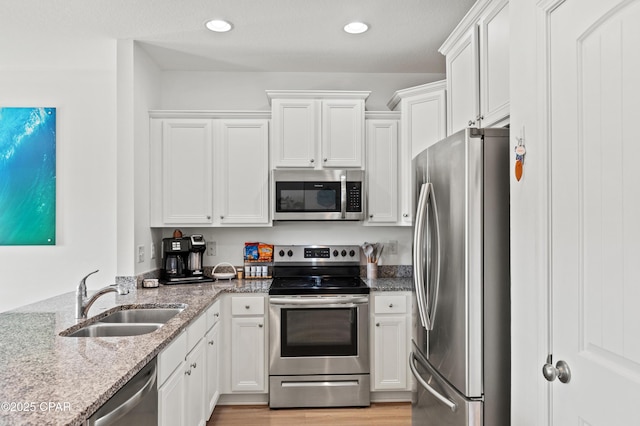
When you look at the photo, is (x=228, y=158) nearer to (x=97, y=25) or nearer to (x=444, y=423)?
(x=97, y=25)

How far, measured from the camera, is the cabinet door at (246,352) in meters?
3.07

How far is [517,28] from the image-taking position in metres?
1.54

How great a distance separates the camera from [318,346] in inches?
120

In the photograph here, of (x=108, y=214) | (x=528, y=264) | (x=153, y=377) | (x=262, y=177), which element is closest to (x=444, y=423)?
(x=528, y=264)

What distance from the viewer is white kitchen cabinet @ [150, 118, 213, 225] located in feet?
11.0

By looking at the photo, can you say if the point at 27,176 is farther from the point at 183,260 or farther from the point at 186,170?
the point at 183,260

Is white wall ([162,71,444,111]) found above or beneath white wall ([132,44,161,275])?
above

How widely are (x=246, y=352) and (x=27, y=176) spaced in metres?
2.30

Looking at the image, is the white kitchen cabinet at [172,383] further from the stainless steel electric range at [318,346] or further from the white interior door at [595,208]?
Answer: the white interior door at [595,208]

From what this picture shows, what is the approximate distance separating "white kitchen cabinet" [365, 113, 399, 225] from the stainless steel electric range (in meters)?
0.70

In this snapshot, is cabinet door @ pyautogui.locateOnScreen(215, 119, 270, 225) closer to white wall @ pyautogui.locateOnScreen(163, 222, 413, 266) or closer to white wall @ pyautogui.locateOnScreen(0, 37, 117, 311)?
white wall @ pyautogui.locateOnScreen(163, 222, 413, 266)

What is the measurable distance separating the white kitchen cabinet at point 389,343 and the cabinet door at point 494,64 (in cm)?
152

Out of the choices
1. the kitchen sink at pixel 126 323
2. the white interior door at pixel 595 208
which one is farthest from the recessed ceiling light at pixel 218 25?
the white interior door at pixel 595 208

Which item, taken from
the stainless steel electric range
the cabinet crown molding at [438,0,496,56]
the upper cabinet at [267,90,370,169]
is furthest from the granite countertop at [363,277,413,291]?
the cabinet crown molding at [438,0,496,56]
